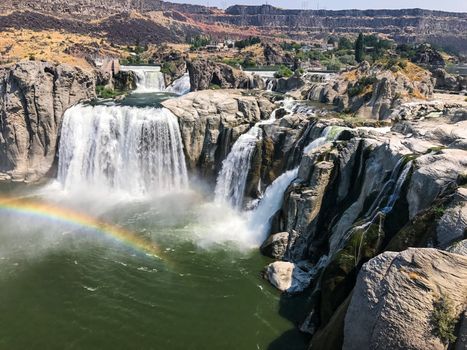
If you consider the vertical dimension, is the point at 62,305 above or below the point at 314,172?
below

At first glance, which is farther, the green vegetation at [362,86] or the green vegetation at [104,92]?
the green vegetation at [104,92]

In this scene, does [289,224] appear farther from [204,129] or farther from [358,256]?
[204,129]

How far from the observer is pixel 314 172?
21.4m

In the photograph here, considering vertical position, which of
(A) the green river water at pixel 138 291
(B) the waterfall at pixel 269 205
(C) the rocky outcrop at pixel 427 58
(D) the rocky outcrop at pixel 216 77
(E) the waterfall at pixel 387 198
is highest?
(C) the rocky outcrop at pixel 427 58

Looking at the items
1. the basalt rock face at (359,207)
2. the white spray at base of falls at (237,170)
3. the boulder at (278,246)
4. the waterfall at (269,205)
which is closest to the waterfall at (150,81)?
the white spray at base of falls at (237,170)

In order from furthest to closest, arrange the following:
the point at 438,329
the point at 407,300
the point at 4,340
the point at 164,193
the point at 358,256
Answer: the point at 164,193, the point at 4,340, the point at 358,256, the point at 407,300, the point at 438,329

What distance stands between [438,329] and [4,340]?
1615 cm

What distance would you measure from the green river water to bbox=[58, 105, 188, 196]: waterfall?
5478 millimetres

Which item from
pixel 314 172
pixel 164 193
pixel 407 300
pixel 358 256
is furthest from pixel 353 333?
pixel 164 193

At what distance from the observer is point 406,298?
8.84 meters

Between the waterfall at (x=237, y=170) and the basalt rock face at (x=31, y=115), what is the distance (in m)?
16.1

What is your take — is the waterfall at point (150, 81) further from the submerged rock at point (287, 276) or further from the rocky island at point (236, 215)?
the submerged rock at point (287, 276)

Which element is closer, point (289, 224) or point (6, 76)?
point (289, 224)

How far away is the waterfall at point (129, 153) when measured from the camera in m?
32.4
